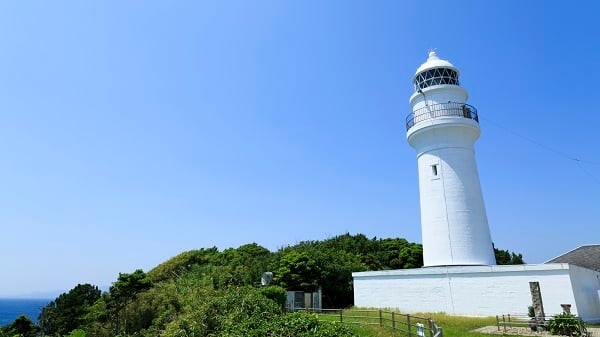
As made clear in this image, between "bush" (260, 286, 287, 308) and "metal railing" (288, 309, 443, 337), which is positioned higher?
"bush" (260, 286, 287, 308)

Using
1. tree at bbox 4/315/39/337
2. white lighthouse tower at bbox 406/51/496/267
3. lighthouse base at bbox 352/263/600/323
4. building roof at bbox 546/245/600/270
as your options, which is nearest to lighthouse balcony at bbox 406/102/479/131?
white lighthouse tower at bbox 406/51/496/267

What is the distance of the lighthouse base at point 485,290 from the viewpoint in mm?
14547

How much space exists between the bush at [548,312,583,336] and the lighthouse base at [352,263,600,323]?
1.78 m

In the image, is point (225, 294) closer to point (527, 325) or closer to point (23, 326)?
point (527, 325)

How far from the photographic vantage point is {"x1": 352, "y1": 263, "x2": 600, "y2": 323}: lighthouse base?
14.5 meters

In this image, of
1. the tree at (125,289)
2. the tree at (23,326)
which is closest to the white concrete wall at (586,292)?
the tree at (125,289)

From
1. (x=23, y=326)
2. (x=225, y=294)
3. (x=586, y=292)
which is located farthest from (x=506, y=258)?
(x=23, y=326)

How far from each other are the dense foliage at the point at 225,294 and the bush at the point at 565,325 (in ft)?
28.0

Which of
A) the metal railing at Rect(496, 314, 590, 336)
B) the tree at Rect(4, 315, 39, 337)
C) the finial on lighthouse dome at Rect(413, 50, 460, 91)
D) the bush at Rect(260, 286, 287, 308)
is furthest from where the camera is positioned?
the tree at Rect(4, 315, 39, 337)

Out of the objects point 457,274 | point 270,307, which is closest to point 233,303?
point 270,307

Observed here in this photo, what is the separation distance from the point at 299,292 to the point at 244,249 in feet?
43.3

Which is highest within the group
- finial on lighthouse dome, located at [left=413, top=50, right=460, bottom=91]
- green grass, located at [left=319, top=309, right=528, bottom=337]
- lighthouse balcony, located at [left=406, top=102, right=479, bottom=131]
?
finial on lighthouse dome, located at [left=413, top=50, right=460, bottom=91]

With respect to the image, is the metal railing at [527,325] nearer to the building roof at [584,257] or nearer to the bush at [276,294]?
the bush at [276,294]

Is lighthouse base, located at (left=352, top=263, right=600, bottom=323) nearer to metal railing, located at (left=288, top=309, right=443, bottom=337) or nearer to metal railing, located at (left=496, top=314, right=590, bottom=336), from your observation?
metal railing, located at (left=496, top=314, right=590, bottom=336)
